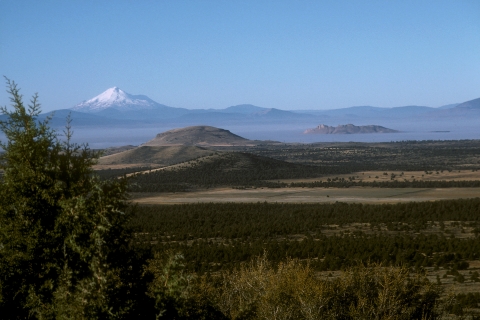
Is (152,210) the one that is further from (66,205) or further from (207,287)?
(66,205)

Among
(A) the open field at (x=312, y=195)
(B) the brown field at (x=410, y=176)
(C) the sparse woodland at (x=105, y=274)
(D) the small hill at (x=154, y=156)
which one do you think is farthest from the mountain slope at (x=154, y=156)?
(C) the sparse woodland at (x=105, y=274)

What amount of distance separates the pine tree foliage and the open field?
41564 millimetres

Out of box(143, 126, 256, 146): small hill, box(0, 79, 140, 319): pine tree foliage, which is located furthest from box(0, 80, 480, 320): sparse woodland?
box(143, 126, 256, 146): small hill

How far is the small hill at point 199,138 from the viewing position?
174 meters

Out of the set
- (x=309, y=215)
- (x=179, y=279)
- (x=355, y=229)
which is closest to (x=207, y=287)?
(x=179, y=279)

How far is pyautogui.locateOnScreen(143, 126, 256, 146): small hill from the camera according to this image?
174m

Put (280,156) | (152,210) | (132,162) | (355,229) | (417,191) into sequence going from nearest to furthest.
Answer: (355,229) < (152,210) < (417,191) < (132,162) < (280,156)

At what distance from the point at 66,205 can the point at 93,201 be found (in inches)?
16.3

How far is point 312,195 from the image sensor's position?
5628 centimetres

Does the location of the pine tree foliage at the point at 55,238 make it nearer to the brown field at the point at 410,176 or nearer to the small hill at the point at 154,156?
the brown field at the point at 410,176

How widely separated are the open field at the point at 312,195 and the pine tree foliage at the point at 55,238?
41564 millimetres

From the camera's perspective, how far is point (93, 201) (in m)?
10.1

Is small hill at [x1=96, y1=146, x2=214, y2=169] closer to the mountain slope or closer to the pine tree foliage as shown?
the mountain slope

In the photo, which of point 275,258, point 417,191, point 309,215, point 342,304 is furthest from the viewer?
point 417,191
